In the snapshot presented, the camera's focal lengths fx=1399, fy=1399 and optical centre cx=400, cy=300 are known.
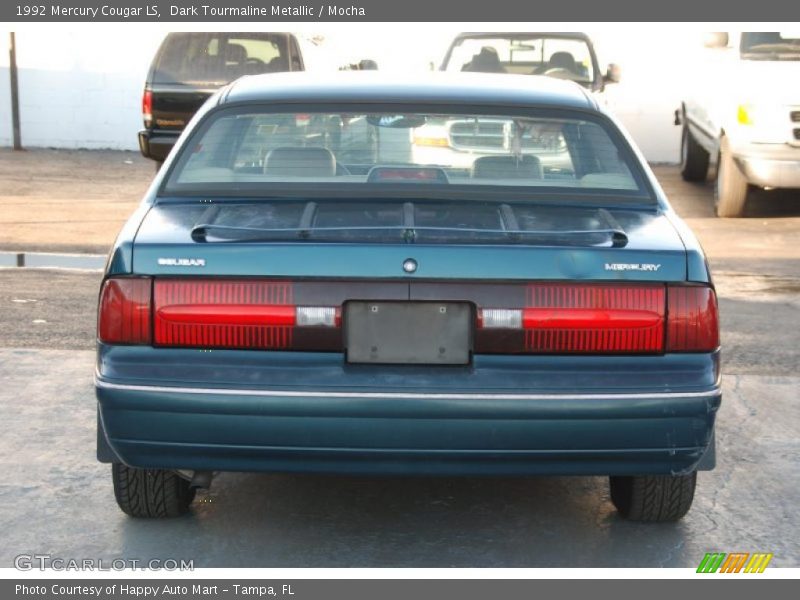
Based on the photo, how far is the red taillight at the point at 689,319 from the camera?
14.0 feet

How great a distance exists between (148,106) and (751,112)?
600cm

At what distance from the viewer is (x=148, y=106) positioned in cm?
1431

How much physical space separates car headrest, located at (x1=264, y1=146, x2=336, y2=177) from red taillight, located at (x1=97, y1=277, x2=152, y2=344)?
90 centimetres

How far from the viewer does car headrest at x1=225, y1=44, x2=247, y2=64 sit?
48.2 ft

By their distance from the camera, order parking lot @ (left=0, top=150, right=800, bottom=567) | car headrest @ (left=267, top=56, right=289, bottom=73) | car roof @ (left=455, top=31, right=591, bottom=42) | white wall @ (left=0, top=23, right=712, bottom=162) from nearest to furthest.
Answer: parking lot @ (left=0, top=150, right=800, bottom=567)
car headrest @ (left=267, top=56, right=289, bottom=73)
car roof @ (left=455, top=31, right=591, bottom=42)
white wall @ (left=0, top=23, right=712, bottom=162)

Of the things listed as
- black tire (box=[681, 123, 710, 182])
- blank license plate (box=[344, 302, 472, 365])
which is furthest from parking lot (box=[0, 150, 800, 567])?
black tire (box=[681, 123, 710, 182])

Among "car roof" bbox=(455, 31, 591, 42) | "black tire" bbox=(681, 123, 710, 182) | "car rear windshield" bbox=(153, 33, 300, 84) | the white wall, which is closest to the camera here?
"car rear windshield" bbox=(153, 33, 300, 84)

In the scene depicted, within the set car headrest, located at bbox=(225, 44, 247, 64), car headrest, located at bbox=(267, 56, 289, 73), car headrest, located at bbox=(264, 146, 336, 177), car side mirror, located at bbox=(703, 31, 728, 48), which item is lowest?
car headrest, located at bbox=(267, 56, 289, 73)

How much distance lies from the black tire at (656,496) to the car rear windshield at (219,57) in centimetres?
1036

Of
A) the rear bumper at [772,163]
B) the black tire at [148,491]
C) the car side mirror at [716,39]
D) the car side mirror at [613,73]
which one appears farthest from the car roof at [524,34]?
the black tire at [148,491]

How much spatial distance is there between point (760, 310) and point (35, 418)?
15.6 feet

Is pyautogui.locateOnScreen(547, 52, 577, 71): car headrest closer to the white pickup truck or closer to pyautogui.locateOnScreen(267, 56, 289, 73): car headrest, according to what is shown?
the white pickup truck

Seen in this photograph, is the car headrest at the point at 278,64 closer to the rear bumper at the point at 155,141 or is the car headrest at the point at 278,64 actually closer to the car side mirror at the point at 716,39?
the rear bumper at the point at 155,141
